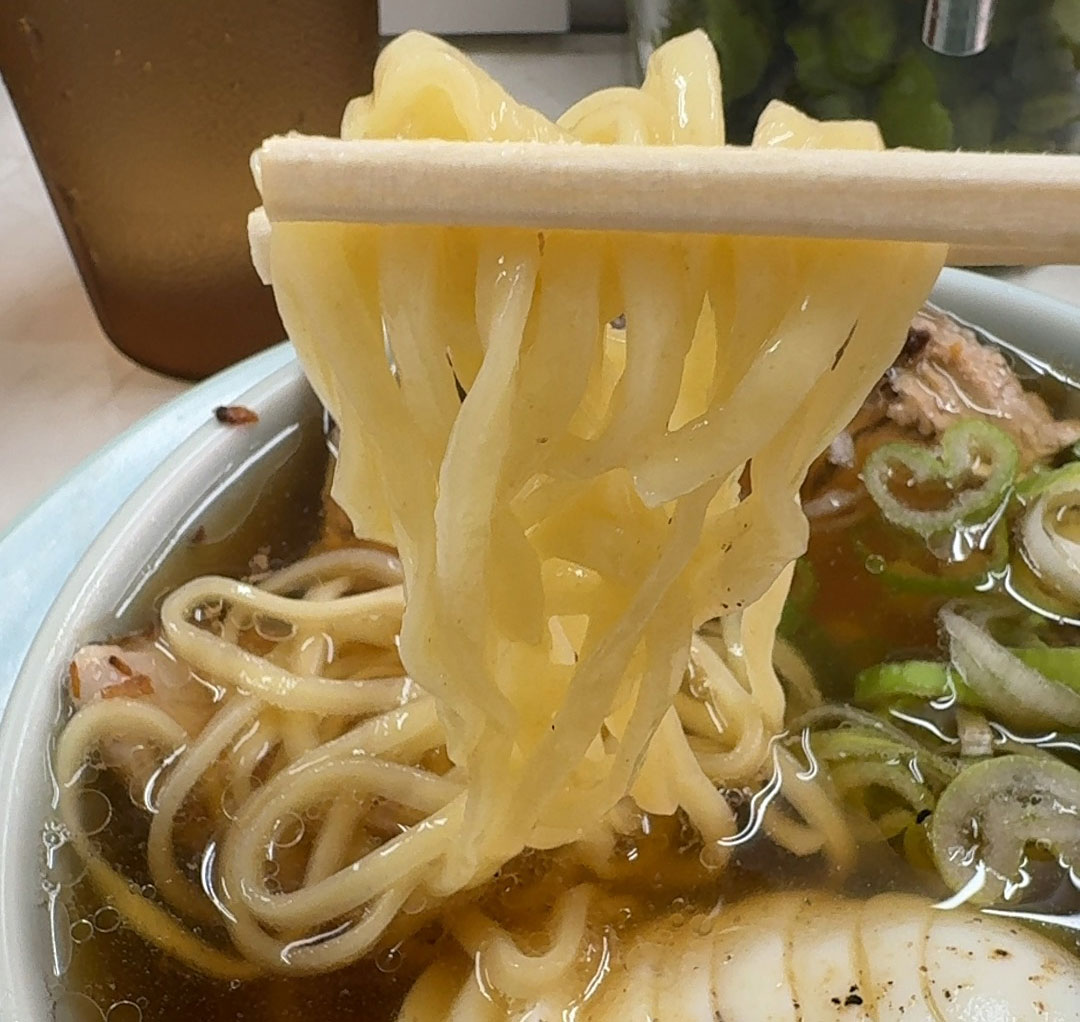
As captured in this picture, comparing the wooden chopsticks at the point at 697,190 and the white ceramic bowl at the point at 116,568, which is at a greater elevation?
the wooden chopsticks at the point at 697,190

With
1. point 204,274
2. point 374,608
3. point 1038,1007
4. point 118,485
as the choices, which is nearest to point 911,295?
point 1038,1007

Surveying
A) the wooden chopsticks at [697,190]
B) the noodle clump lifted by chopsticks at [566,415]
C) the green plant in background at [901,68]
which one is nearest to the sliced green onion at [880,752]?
the noodle clump lifted by chopsticks at [566,415]

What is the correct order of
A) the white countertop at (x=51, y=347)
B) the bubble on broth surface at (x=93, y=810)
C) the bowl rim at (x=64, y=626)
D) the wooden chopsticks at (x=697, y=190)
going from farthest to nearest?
the white countertop at (x=51, y=347) < the bubble on broth surface at (x=93, y=810) < the bowl rim at (x=64, y=626) < the wooden chopsticks at (x=697, y=190)

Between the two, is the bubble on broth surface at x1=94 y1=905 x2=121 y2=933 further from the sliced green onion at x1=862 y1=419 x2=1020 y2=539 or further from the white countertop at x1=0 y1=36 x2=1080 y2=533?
the sliced green onion at x1=862 y1=419 x2=1020 y2=539

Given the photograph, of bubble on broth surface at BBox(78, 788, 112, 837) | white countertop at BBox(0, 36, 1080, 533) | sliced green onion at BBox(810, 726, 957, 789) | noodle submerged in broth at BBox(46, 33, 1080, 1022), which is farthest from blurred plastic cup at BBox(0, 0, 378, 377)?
sliced green onion at BBox(810, 726, 957, 789)

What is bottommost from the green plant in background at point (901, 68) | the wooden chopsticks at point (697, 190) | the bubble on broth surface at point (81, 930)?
the bubble on broth surface at point (81, 930)

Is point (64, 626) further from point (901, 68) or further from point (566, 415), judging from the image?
point (901, 68)

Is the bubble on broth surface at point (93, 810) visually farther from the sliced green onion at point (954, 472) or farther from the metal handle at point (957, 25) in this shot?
the metal handle at point (957, 25)
